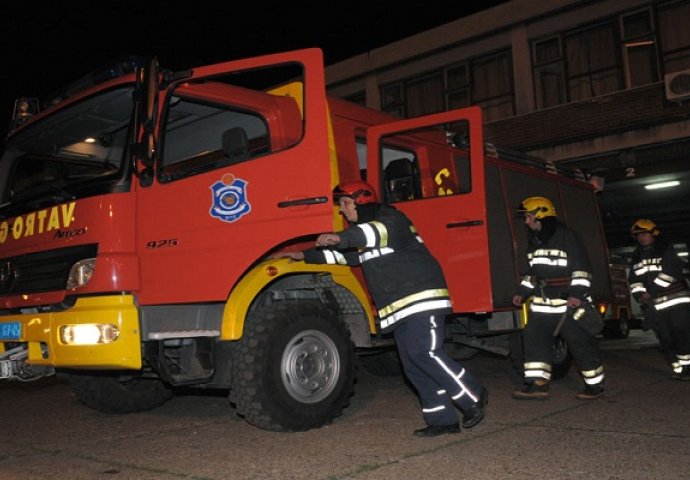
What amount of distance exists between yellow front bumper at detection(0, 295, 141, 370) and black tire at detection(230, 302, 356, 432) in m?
0.75

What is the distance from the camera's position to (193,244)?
481 cm

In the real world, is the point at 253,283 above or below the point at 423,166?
below

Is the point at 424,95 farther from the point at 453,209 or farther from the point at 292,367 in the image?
the point at 292,367

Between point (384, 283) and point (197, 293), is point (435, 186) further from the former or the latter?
point (197, 293)

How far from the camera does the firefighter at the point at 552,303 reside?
6059 mm

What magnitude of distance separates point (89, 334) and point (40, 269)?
0.78 metres

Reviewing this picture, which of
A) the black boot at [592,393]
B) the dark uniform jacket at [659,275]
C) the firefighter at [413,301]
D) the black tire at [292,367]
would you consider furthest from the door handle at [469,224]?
the dark uniform jacket at [659,275]

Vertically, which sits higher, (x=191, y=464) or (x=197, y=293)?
(x=197, y=293)

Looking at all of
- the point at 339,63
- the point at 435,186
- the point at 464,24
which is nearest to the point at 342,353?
the point at 435,186

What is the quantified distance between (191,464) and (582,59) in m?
13.9

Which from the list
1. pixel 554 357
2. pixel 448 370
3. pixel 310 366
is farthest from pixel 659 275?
pixel 310 366

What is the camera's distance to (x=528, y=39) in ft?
52.4

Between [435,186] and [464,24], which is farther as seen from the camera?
[464,24]

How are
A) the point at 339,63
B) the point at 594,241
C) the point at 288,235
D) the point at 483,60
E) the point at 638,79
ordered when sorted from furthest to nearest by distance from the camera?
the point at 339,63, the point at 483,60, the point at 638,79, the point at 594,241, the point at 288,235
